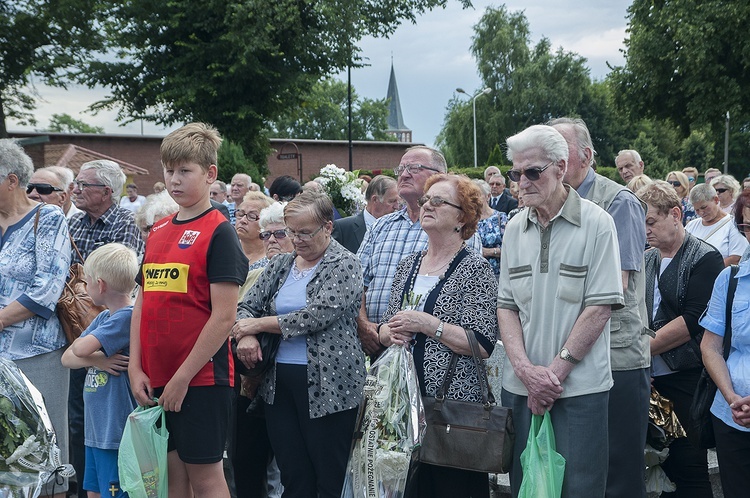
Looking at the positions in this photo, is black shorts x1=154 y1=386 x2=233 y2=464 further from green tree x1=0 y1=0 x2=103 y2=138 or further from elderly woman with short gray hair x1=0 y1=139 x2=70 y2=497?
green tree x1=0 y1=0 x2=103 y2=138

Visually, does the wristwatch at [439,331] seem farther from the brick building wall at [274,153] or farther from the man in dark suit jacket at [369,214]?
the brick building wall at [274,153]

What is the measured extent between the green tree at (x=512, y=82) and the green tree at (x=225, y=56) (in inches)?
1116

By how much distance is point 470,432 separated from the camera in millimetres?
3785

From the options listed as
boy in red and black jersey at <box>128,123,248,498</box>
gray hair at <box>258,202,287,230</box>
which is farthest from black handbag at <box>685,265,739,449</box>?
gray hair at <box>258,202,287,230</box>

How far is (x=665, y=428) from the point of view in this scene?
15.3 feet

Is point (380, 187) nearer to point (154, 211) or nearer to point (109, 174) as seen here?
point (154, 211)

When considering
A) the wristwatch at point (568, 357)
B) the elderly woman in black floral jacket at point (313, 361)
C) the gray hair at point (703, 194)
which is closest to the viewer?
the wristwatch at point (568, 357)

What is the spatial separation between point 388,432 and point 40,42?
89.2 feet

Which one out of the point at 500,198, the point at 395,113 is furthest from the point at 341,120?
the point at 500,198

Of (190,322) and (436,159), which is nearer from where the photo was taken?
(190,322)

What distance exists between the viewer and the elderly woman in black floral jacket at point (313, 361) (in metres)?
4.19

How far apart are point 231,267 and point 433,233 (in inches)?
44.6

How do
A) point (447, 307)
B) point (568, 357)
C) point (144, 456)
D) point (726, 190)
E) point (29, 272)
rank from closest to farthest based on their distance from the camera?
1. point (568, 357)
2. point (144, 456)
3. point (447, 307)
4. point (29, 272)
5. point (726, 190)

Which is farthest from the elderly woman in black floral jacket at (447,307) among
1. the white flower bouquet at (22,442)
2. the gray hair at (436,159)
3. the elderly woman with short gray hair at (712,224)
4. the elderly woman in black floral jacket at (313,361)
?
the elderly woman with short gray hair at (712,224)
